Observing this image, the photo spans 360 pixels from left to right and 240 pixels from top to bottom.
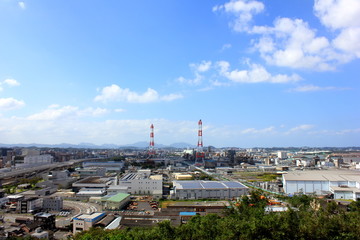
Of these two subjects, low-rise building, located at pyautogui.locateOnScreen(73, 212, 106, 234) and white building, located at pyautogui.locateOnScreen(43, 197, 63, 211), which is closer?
low-rise building, located at pyautogui.locateOnScreen(73, 212, 106, 234)

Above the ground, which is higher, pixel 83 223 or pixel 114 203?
pixel 83 223

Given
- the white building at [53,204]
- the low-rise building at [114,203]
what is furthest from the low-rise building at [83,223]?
the white building at [53,204]

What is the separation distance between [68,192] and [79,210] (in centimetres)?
318

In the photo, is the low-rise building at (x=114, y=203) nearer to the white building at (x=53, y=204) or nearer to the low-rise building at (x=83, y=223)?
the white building at (x=53, y=204)

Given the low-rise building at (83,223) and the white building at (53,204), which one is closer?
the low-rise building at (83,223)

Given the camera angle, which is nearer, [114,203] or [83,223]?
[83,223]

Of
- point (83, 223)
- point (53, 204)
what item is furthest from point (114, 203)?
point (83, 223)

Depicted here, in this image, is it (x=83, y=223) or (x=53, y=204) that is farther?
(x=53, y=204)

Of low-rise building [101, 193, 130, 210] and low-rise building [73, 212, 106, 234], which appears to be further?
low-rise building [101, 193, 130, 210]

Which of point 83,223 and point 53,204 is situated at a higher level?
point 83,223

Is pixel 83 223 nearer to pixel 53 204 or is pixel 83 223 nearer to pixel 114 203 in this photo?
pixel 114 203

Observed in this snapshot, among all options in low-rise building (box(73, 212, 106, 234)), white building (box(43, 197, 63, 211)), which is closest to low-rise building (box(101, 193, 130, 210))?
white building (box(43, 197, 63, 211))

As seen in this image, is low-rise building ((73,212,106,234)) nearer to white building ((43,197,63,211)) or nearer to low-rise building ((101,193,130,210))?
low-rise building ((101,193,130,210))

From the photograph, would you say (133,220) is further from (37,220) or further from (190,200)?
(190,200)
